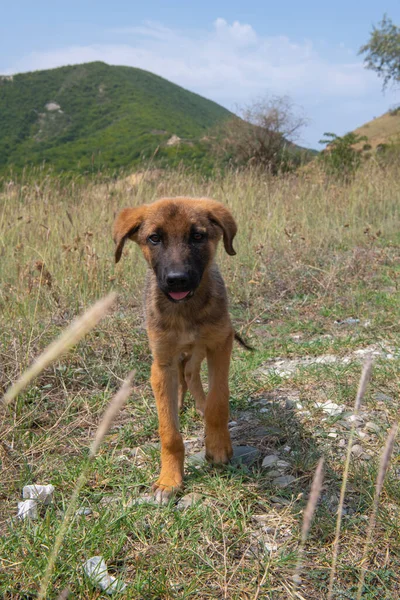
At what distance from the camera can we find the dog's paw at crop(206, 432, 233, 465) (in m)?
2.58

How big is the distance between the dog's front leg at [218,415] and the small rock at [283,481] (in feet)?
0.98

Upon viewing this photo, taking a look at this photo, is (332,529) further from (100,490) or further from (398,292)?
(398,292)

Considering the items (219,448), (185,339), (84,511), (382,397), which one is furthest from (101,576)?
(382,397)

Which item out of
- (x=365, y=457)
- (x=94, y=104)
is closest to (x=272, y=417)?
(x=365, y=457)

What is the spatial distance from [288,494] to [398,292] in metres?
3.39

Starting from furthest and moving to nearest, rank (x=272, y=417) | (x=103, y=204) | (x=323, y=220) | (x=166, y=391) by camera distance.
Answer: (x=323, y=220) < (x=103, y=204) < (x=272, y=417) < (x=166, y=391)

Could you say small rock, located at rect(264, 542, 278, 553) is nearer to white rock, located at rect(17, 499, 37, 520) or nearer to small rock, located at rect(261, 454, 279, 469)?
small rock, located at rect(261, 454, 279, 469)

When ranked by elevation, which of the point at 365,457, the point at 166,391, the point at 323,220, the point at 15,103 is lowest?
the point at 365,457

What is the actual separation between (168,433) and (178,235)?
100cm

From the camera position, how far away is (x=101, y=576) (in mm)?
1767

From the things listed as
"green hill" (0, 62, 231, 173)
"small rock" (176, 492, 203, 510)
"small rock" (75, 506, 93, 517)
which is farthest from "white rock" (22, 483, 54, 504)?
"green hill" (0, 62, 231, 173)

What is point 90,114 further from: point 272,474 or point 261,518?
point 261,518

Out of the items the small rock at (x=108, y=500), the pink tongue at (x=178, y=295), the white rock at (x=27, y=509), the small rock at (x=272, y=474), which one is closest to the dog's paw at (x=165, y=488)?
the small rock at (x=108, y=500)

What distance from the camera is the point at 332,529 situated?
1964 millimetres
